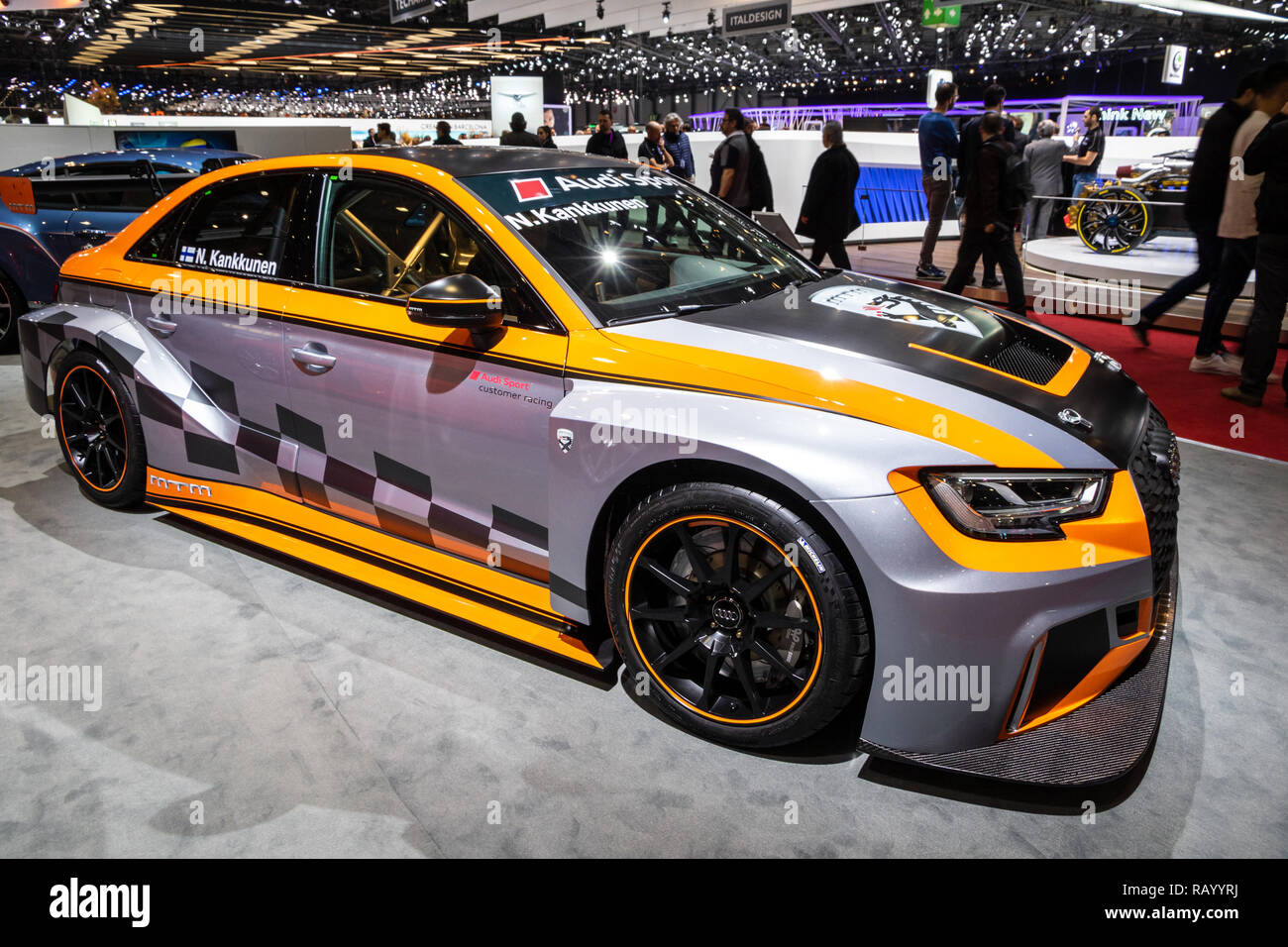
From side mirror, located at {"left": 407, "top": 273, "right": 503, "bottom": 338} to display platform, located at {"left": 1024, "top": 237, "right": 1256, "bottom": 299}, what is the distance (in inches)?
283

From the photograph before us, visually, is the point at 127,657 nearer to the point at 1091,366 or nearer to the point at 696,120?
the point at 1091,366

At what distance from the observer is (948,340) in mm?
2342

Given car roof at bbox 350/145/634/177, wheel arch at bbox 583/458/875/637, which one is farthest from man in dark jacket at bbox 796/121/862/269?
wheel arch at bbox 583/458/875/637

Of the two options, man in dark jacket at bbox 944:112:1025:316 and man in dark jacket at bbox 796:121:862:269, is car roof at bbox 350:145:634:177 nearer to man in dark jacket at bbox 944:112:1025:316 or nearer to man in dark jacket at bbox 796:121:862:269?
man in dark jacket at bbox 944:112:1025:316

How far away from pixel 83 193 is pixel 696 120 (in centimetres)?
2287

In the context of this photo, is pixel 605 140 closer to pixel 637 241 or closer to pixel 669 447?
pixel 637 241

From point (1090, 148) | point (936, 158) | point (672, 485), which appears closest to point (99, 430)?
point (672, 485)

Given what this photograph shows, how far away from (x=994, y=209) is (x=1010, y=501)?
5.15m

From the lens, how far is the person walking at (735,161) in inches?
306

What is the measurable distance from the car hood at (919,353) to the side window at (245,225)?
137cm

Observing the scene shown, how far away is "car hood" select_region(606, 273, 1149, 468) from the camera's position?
2.04 meters

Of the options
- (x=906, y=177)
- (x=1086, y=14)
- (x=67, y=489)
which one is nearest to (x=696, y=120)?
(x=1086, y=14)

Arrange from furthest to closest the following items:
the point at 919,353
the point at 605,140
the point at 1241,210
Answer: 1. the point at 605,140
2. the point at 1241,210
3. the point at 919,353
